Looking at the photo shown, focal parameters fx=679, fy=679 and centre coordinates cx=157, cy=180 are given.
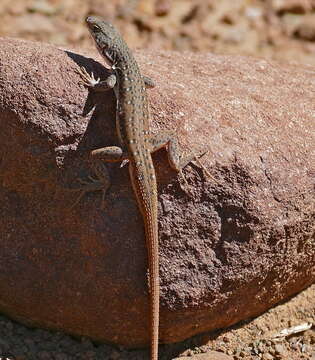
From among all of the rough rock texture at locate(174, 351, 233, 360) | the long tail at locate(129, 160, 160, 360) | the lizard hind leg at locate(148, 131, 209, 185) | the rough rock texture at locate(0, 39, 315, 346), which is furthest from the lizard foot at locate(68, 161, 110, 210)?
the rough rock texture at locate(174, 351, 233, 360)

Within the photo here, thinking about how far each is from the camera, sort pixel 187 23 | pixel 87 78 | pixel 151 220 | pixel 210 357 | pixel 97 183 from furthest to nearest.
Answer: pixel 187 23 < pixel 210 357 < pixel 87 78 < pixel 97 183 < pixel 151 220

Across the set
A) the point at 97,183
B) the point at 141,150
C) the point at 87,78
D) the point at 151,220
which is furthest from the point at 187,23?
the point at 151,220

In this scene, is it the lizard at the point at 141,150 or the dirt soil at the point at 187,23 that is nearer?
the lizard at the point at 141,150

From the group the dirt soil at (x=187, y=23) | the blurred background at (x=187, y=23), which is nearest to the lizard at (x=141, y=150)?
the dirt soil at (x=187, y=23)

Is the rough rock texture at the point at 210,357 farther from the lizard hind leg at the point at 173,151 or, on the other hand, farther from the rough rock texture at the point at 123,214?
the lizard hind leg at the point at 173,151

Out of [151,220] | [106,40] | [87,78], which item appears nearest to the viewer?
[151,220]

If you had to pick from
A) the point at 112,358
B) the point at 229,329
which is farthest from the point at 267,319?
the point at 112,358

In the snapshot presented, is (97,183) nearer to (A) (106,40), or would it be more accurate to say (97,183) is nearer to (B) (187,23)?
(A) (106,40)
